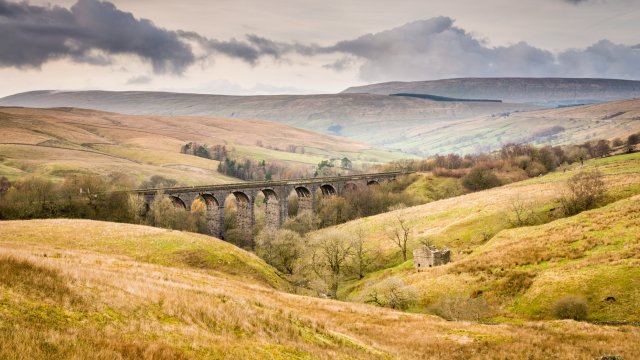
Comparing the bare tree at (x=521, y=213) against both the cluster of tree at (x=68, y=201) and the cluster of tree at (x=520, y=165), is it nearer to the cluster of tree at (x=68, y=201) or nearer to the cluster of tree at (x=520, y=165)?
the cluster of tree at (x=520, y=165)

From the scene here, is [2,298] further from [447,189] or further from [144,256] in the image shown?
[447,189]

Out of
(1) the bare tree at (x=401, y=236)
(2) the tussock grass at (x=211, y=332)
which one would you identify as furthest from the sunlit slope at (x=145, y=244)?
(2) the tussock grass at (x=211, y=332)

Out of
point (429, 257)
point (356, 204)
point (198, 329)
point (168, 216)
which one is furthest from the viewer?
point (356, 204)

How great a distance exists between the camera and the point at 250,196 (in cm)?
11262

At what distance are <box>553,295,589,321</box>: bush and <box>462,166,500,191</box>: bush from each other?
97.1 metres

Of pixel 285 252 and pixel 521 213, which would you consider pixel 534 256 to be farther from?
pixel 285 252

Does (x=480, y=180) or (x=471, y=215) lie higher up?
(x=471, y=215)

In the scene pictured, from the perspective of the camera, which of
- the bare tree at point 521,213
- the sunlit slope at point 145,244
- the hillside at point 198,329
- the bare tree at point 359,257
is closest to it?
the hillside at point 198,329

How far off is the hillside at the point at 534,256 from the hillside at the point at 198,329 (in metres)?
9.34

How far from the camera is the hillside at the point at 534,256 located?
38.1 m

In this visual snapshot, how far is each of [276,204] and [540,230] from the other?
75.0 meters

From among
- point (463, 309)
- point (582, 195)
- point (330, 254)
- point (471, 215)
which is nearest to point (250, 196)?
point (330, 254)

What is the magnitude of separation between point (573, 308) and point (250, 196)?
85802mm

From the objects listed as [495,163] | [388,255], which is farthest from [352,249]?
[495,163]
